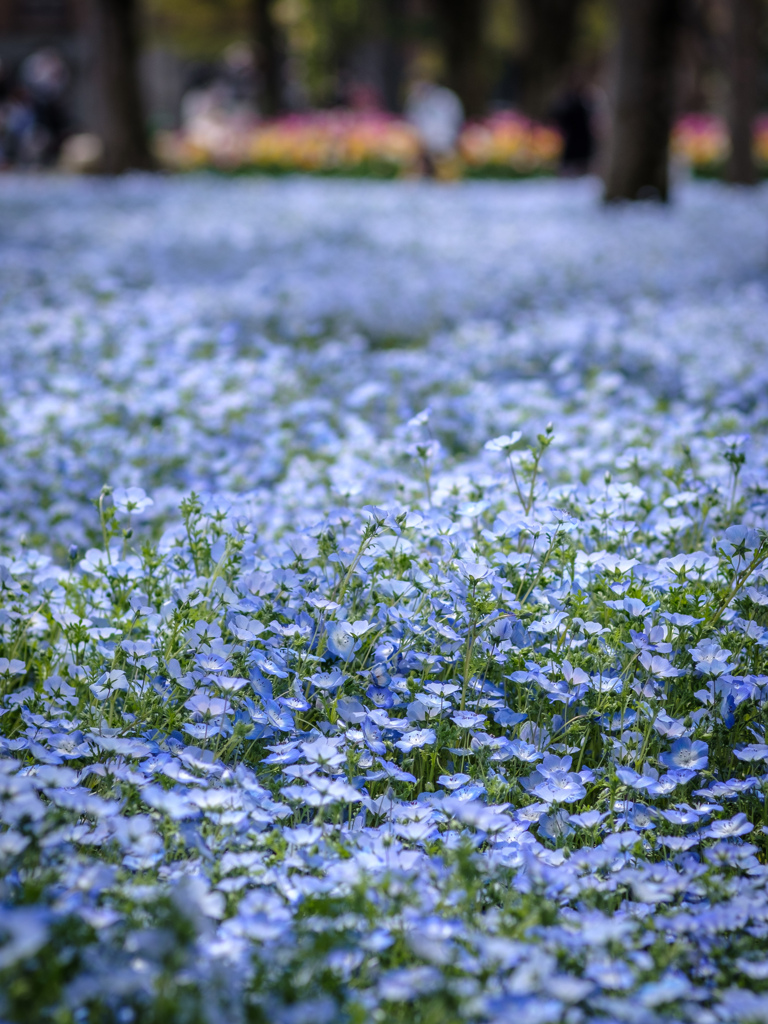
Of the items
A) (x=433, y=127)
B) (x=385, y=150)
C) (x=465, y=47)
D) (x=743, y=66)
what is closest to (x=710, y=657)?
(x=743, y=66)

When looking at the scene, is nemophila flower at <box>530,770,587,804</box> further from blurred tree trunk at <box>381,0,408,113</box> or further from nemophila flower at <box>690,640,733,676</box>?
blurred tree trunk at <box>381,0,408,113</box>

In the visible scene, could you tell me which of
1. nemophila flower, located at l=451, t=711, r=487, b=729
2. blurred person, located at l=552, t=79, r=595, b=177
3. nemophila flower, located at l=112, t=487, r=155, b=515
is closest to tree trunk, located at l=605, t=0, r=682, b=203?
blurred person, located at l=552, t=79, r=595, b=177

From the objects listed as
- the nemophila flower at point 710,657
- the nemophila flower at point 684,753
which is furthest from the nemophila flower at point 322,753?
the nemophila flower at point 710,657

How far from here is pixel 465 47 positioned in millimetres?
24500

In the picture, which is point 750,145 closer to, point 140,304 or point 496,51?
point 140,304

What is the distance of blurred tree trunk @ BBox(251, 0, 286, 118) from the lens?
25.3 m

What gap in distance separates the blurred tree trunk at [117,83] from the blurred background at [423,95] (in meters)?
0.02

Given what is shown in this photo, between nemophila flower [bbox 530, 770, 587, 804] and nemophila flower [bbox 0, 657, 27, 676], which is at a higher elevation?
nemophila flower [bbox 0, 657, 27, 676]

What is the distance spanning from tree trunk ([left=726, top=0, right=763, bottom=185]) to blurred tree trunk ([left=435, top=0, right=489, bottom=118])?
10.3m

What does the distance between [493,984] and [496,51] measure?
135ft

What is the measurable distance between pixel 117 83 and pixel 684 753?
15.4 m

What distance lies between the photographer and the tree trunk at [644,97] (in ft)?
36.1

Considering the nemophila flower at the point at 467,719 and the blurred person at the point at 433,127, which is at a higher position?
the blurred person at the point at 433,127

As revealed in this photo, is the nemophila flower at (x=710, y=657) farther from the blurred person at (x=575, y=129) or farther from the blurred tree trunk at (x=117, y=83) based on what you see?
the blurred person at (x=575, y=129)
